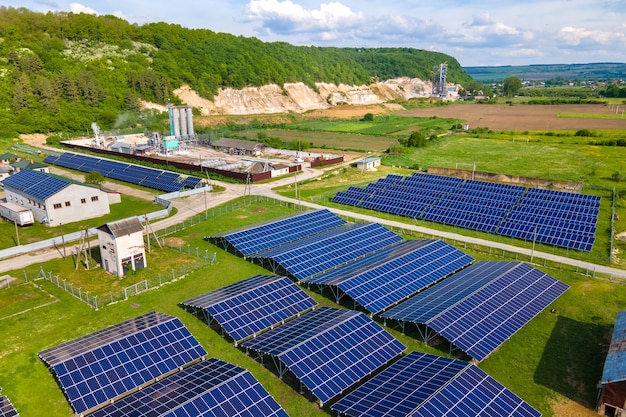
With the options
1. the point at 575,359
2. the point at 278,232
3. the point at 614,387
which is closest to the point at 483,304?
the point at 575,359

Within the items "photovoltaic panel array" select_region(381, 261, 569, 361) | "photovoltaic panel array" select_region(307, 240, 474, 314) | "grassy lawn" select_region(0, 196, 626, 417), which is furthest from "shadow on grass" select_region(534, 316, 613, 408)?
"photovoltaic panel array" select_region(307, 240, 474, 314)

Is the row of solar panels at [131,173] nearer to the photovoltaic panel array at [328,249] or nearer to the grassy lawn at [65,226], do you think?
the grassy lawn at [65,226]

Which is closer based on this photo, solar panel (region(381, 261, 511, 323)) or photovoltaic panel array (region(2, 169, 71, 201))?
solar panel (region(381, 261, 511, 323))

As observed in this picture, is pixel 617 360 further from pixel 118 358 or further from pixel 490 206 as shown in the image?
pixel 490 206

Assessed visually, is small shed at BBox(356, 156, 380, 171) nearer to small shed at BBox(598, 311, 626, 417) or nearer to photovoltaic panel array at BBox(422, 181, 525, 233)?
photovoltaic panel array at BBox(422, 181, 525, 233)

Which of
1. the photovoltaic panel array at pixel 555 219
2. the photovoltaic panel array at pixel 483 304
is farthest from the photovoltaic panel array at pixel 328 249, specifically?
the photovoltaic panel array at pixel 555 219
